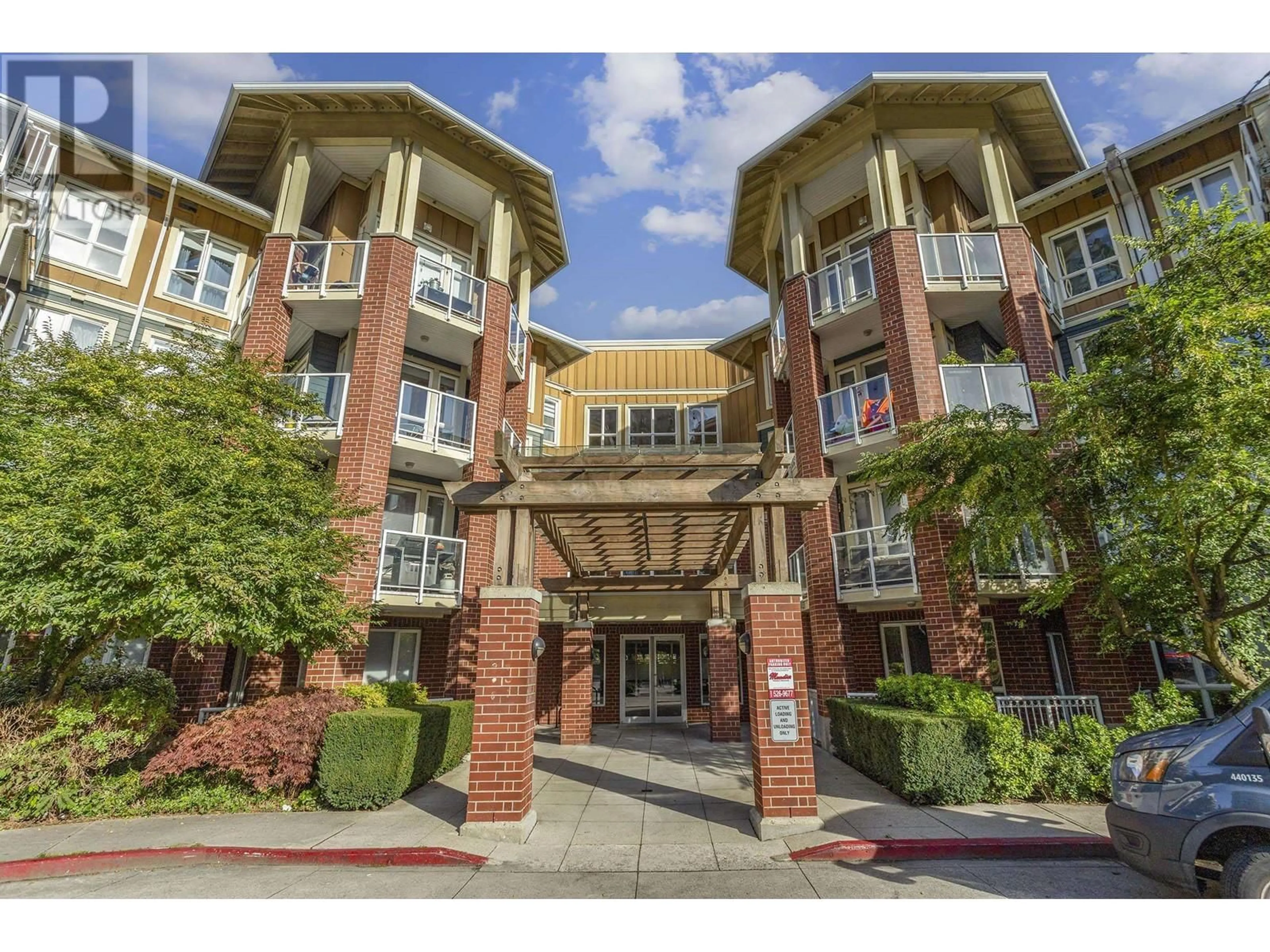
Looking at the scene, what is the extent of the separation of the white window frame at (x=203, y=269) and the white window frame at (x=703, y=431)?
14921 millimetres

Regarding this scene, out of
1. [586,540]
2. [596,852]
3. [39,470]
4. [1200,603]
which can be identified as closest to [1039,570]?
[1200,603]

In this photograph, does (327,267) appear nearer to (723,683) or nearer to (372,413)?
(372,413)

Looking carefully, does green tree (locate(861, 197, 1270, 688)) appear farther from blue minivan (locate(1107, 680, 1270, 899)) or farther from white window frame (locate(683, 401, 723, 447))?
A: white window frame (locate(683, 401, 723, 447))

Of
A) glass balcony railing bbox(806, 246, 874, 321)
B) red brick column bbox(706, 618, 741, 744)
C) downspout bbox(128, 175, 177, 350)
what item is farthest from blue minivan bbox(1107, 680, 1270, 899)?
downspout bbox(128, 175, 177, 350)

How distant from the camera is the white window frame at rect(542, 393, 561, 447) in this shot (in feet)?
72.8

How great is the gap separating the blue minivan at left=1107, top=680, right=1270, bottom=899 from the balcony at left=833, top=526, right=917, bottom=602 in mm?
6796

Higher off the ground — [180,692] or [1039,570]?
[1039,570]

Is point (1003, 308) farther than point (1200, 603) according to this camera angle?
Yes

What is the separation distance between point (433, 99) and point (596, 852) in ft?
52.0

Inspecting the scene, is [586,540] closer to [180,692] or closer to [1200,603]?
[180,692]

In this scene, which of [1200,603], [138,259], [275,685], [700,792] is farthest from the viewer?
[138,259]

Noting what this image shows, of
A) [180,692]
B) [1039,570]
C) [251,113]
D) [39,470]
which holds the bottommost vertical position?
[180,692]

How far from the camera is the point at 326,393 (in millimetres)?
12961

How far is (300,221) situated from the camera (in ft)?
48.4
